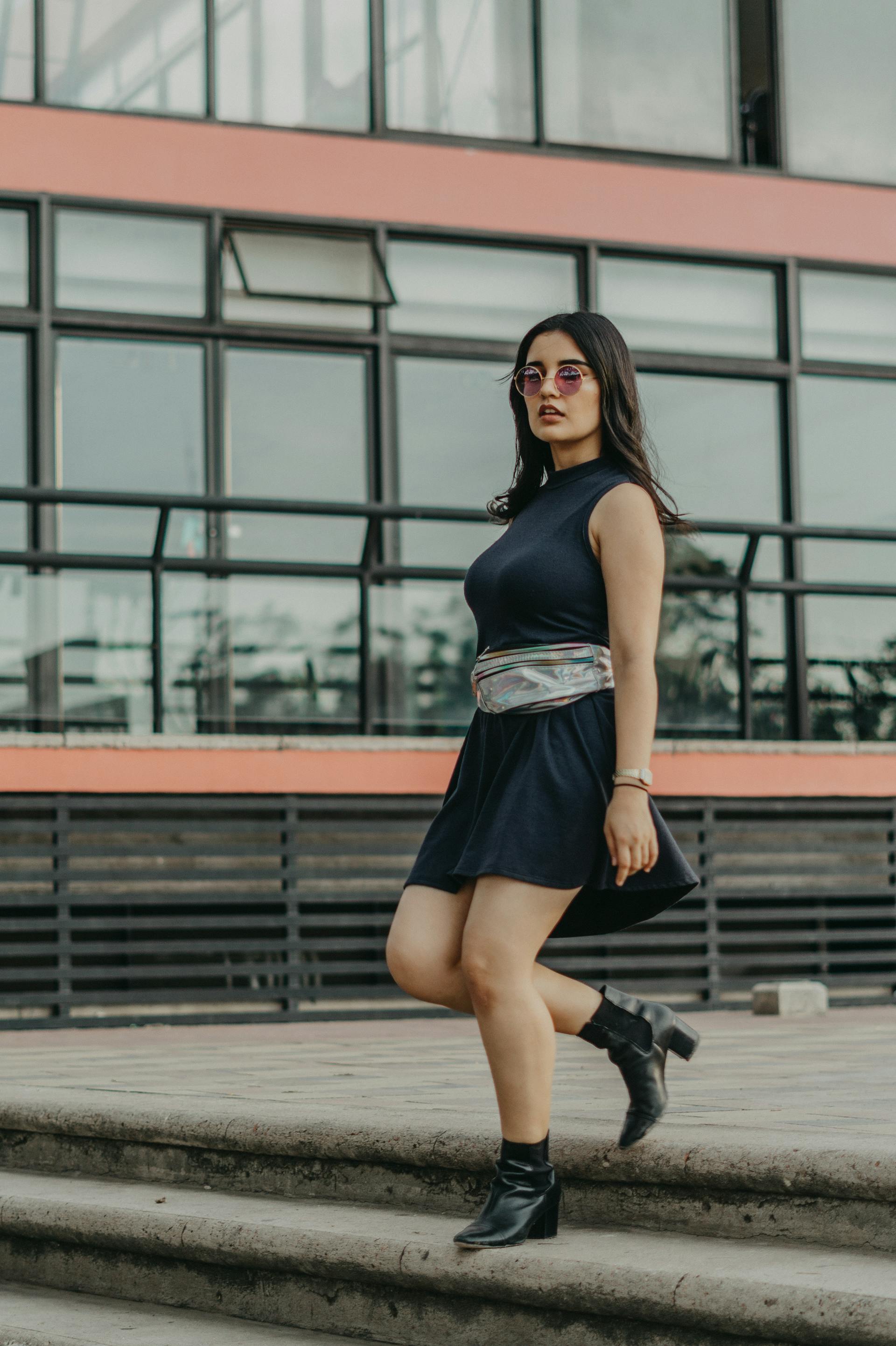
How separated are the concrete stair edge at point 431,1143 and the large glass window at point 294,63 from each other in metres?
7.95

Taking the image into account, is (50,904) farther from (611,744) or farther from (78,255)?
(611,744)

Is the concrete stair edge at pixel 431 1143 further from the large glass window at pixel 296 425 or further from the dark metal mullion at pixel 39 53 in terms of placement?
the dark metal mullion at pixel 39 53

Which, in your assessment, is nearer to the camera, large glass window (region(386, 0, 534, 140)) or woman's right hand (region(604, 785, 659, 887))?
woman's right hand (region(604, 785, 659, 887))

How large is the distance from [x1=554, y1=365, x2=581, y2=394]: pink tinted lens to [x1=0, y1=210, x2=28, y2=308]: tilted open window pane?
7.99 metres

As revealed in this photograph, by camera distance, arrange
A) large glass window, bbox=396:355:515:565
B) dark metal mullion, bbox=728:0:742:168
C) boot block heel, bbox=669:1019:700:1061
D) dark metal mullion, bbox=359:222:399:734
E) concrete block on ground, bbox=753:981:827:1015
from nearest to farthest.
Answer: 1. boot block heel, bbox=669:1019:700:1061
2. concrete block on ground, bbox=753:981:827:1015
3. dark metal mullion, bbox=359:222:399:734
4. large glass window, bbox=396:355:515:565
5. dark metal mullion, bbox=728:0:742:168

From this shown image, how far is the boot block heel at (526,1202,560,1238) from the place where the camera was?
11.9 ft

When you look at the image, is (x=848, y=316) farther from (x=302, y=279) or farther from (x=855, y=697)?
(x=302, y=279)

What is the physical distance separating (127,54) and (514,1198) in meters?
9.57

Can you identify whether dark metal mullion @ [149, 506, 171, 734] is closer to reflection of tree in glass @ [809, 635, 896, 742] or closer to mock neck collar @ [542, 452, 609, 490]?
reflection of tree in glass @ [809, 635, 896, 742]

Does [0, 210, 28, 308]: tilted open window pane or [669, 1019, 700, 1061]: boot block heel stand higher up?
[0, 210, 28, 308]: tilted open window pane

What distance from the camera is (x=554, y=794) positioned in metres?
3.56

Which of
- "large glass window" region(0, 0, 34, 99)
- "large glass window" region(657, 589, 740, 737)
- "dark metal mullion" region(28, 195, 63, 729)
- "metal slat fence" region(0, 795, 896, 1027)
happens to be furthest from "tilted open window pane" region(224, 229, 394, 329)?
"metal slat fence" region(0, 795, 896, 1027)

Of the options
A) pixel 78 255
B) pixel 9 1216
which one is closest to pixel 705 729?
pixel 78 255

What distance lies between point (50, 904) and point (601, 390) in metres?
6.73
